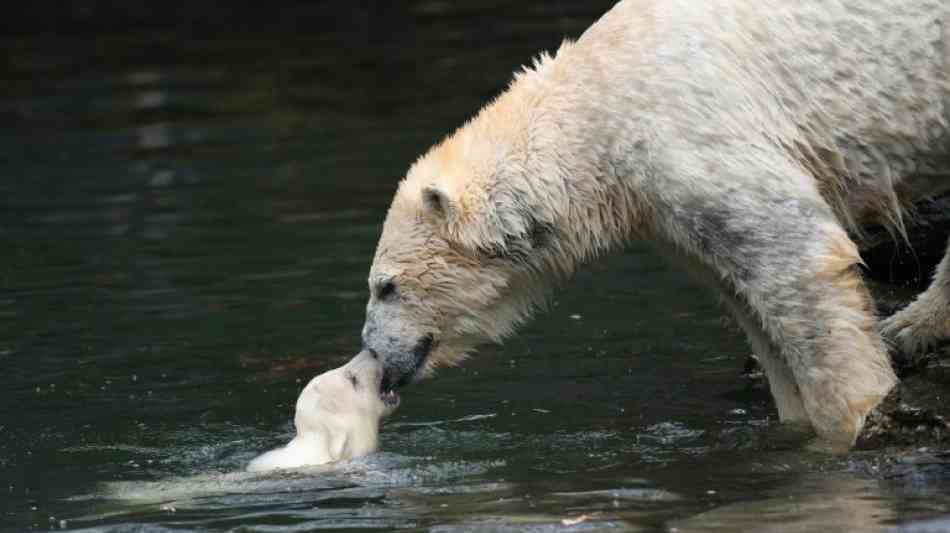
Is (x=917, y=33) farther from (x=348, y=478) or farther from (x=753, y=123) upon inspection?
(x=348, y=478)

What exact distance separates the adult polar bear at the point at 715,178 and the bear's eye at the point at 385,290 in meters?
0.01

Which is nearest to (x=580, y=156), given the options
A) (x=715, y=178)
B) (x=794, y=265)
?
(x=715, y=178)

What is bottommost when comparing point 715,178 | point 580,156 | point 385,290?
point 385,290

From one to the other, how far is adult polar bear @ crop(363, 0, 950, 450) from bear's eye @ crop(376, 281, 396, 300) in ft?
0.04

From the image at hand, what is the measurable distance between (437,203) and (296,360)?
2.41 meters

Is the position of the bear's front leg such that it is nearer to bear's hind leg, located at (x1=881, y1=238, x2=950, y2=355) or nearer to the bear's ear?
the bear's ear

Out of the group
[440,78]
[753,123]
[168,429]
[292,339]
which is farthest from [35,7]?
[753,123]

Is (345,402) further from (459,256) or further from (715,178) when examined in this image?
(715,178)

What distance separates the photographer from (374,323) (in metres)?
7.61

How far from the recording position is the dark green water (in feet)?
21.7

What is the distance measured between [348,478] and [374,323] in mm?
793

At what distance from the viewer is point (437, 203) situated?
7355 mm

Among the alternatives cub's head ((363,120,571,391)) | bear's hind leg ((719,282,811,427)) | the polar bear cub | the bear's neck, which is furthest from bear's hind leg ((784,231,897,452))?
the polar bear cub

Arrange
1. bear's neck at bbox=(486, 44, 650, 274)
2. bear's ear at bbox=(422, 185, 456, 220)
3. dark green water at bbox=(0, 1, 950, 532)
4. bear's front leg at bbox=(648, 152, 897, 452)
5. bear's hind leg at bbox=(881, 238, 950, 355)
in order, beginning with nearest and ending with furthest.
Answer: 1. dark green water at bbox=(0, 1, 950, 532)
2. bear's front leg at bbox=(648, 152, 897, 452)
3. bear's neck at bbox=(486, 44, 650, 274)
4. bear's ear at bbox=(422, 185, 456, 220)
5. bear's hind leg at bbox=(881, 238, 950, 355)
